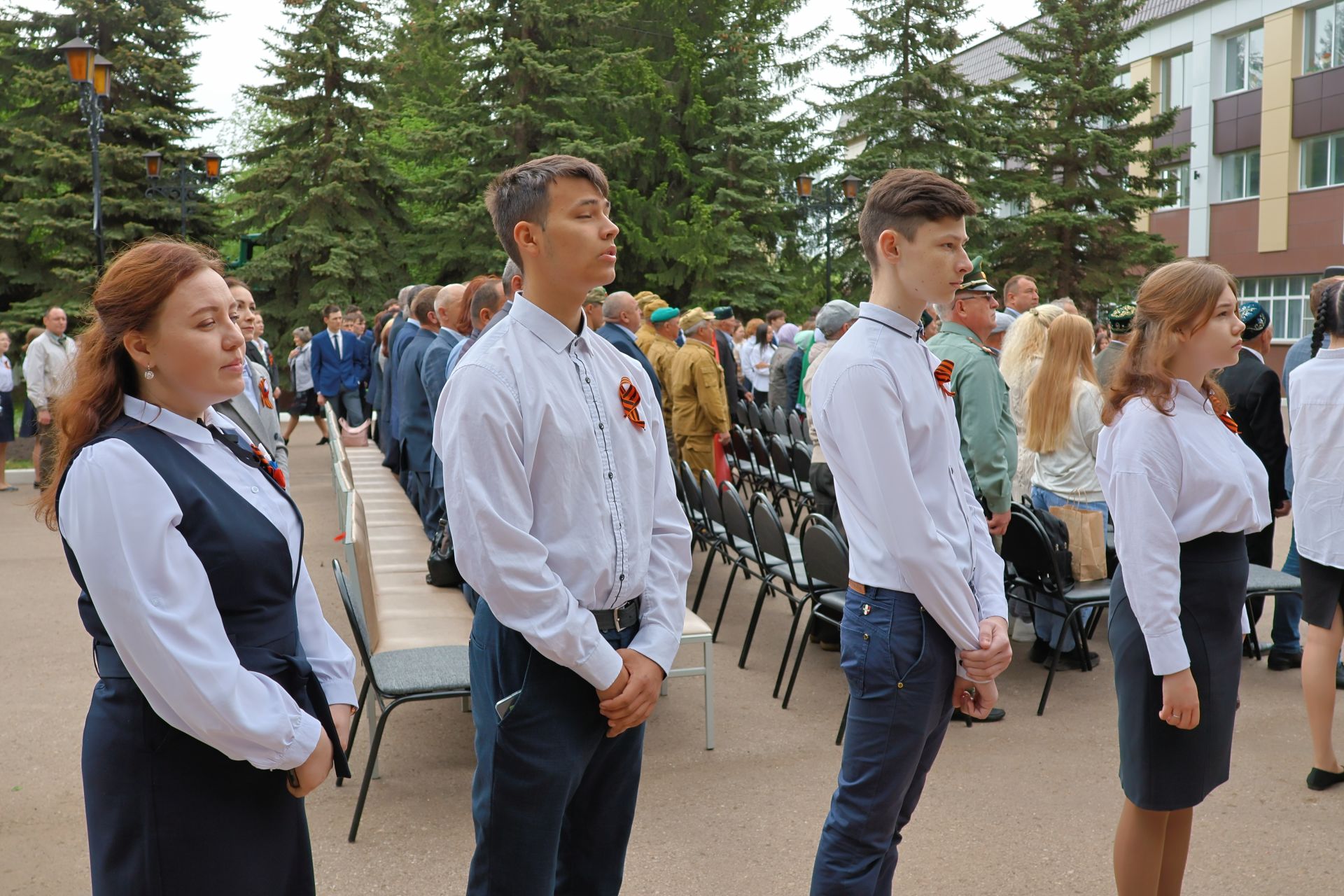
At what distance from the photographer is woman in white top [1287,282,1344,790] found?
4.08 metres

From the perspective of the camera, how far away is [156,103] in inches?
1072

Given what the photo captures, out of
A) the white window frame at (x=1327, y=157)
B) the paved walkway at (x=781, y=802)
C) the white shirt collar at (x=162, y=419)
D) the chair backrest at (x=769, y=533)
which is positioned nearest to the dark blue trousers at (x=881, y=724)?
the paved walkway at (x=781, y=802)

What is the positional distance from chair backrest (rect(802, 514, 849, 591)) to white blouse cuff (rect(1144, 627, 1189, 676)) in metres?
2.16

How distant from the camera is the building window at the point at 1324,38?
29031mm

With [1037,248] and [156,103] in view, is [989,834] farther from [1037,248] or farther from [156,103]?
[156,103]

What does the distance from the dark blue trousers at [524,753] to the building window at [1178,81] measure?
1433 inches

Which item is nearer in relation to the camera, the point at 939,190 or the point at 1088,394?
the point at 939,190

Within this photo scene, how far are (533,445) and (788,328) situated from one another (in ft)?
48.4

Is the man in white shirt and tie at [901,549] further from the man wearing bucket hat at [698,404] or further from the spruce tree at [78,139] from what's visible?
the spruce tree at [78,139]

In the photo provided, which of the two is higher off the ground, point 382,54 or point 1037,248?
point 382,54

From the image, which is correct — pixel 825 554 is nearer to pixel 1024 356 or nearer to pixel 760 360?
pixel 1024 356

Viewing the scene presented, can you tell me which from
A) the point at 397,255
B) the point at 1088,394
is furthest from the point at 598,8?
the point at 1088,394

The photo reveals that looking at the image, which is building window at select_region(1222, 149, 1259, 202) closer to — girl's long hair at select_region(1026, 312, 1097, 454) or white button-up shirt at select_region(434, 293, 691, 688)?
girl's long hair at select_region(1026, 312, 1097, 454)

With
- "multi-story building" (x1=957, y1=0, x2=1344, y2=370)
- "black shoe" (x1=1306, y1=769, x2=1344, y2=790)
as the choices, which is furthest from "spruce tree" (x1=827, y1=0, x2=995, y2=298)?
"black shoe" (x1=1306, y1=769, x2=1344, y2=790)
